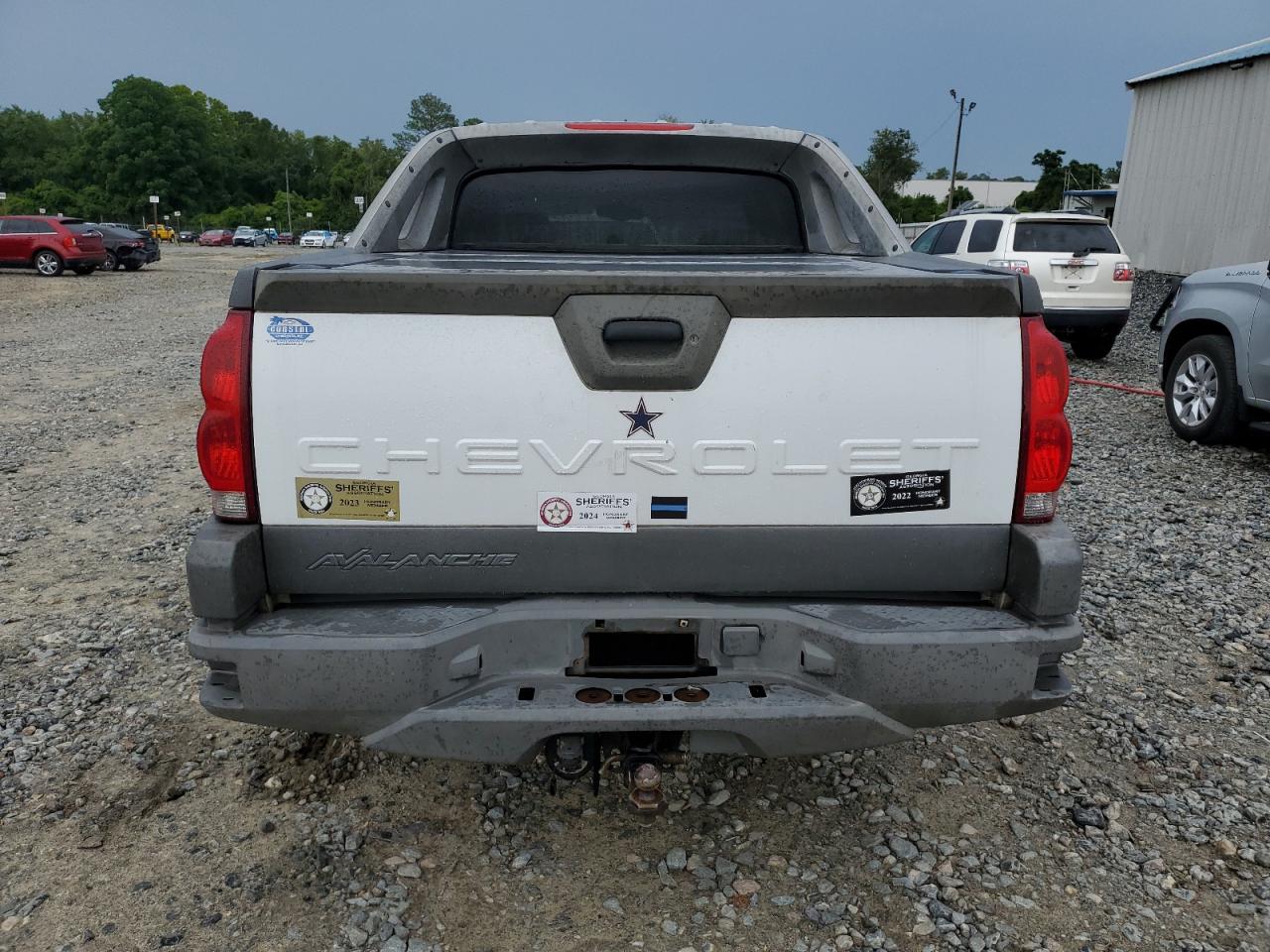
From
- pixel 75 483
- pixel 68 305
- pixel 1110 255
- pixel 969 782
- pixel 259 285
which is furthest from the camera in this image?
pixel 68 305

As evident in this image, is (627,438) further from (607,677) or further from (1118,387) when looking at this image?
(1118,387)

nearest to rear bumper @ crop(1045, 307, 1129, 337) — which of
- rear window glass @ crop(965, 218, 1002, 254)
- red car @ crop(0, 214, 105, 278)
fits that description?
rear window glass @ crop(965, 218, 1002, 254)

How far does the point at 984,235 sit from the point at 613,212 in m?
9.85

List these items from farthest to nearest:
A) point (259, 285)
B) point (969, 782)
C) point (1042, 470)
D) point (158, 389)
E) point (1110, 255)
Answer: point (1110, 255) → point (158, 389) → point (969, 782) → point (1042, 470) → point (259, 285)

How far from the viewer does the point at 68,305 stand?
19.8 metres

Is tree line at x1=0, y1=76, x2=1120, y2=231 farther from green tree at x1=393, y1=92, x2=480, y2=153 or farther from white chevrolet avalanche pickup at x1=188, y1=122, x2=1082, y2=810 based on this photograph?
white chevrolet avalanche pickup at x1=188, y1=122, x2=1082, y2=810

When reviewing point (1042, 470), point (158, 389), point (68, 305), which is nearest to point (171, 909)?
point (1042, 470)

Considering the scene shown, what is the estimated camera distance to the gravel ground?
8.15 ft

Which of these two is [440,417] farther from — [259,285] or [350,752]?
[350,752]

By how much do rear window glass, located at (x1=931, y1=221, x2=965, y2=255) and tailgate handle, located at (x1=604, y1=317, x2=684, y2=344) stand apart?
1155cm

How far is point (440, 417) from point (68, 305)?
21.1m

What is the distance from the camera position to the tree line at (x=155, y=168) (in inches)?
4104

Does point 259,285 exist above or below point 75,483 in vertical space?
above

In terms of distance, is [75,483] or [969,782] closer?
[969,782]
